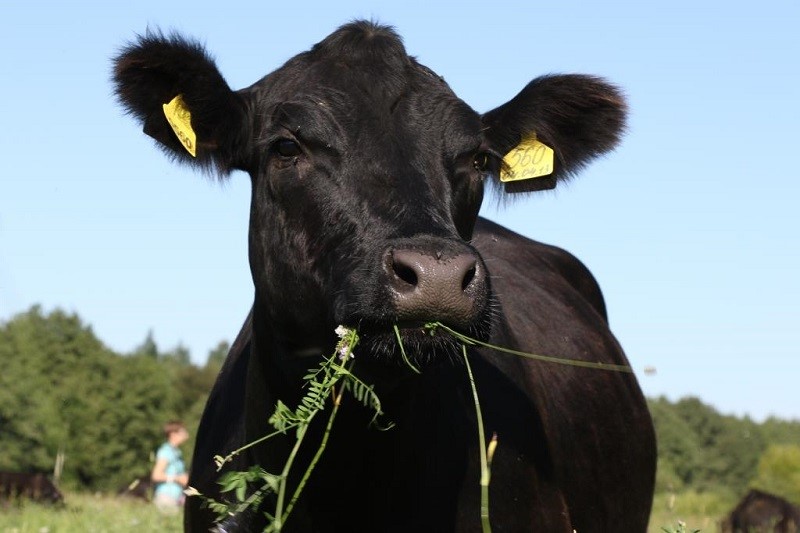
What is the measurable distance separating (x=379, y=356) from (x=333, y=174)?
786 mm

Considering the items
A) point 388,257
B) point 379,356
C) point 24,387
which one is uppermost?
point 24,387

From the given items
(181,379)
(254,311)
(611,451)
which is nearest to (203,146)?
(254,311)

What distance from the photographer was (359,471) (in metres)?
4.33

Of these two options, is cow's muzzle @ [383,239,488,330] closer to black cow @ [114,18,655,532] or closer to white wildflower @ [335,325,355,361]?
black cow @ [114,18,655,532]

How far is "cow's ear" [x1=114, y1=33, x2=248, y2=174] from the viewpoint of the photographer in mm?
4738

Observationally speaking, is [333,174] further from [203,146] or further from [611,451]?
[611,451]

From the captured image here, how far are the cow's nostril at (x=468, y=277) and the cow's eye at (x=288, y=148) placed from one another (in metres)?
1.05

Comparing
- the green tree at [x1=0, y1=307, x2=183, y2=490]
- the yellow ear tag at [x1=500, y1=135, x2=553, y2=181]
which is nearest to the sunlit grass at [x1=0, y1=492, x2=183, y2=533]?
the yellow ear tag at [x1=500, y1=135, x2=553, y2=181]

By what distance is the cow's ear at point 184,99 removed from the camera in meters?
4.74

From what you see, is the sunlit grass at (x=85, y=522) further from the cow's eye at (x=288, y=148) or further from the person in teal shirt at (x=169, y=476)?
the cow's eye at (x=288, y=148)

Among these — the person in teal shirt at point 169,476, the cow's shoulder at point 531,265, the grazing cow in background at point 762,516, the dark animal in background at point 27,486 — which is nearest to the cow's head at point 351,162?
the cow's shoulder at point 531,265

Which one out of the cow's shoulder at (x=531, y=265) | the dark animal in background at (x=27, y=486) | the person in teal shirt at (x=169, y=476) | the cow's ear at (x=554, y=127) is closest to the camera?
the cow's ear at (x=554, y=127)

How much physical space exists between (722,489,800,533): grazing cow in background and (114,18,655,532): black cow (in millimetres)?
8797

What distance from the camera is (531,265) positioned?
748 centimetres
